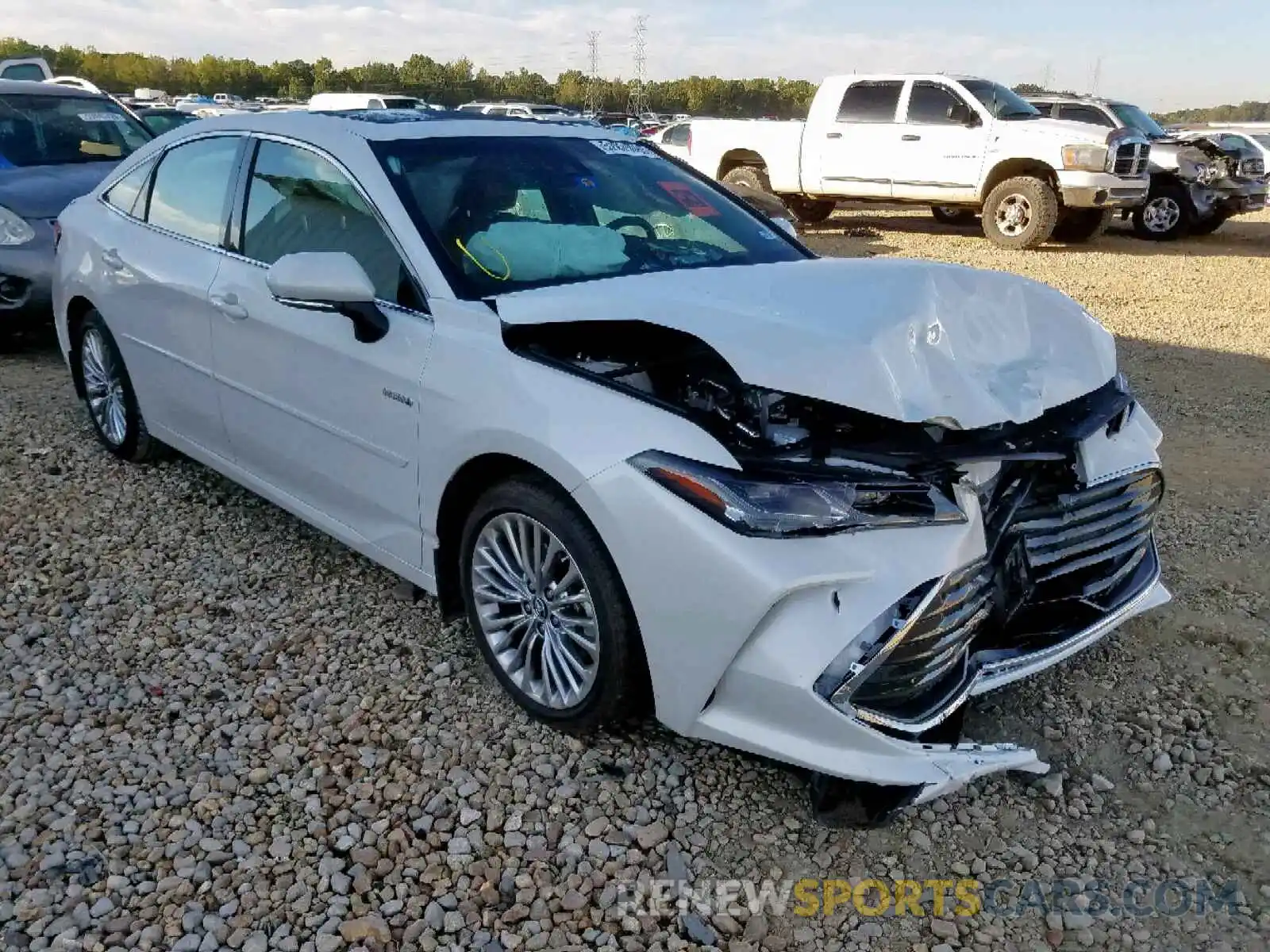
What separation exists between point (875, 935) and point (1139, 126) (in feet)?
52.3

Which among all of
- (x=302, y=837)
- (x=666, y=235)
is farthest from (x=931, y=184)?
(x=302, y=837)

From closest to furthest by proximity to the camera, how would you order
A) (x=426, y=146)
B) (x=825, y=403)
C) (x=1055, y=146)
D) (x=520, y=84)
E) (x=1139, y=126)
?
(x=825, y=403) < (x=426, y=146) < (x=1055, y=146) < (x=1139, y=126) < (x=520, y=84)

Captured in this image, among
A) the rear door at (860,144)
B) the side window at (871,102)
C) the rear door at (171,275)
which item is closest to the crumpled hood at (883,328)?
the rear door at (171,275)

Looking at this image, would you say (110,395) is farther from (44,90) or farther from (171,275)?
(44,90)

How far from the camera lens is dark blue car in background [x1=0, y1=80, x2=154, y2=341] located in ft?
21.8

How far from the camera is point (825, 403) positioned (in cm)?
271

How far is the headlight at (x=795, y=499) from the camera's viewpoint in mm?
2326

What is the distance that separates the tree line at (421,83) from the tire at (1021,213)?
65.0 m

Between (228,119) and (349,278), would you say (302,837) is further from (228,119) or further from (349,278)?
(228,119)

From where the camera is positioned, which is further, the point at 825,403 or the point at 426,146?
the point at 426,146

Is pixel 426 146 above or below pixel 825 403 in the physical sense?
above

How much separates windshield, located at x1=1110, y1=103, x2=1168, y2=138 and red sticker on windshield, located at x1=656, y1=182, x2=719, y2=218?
13425 millimetres

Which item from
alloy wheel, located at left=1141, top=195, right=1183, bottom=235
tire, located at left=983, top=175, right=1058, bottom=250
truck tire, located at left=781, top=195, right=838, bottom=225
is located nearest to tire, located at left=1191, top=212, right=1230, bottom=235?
alloy wheel, located at left=1141, top=195, right=1183, bottom=235

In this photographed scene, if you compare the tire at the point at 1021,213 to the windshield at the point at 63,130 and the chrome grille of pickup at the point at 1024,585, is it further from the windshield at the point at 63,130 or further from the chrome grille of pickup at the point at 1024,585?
the chrome grille of pickup at the point at 1024,585
